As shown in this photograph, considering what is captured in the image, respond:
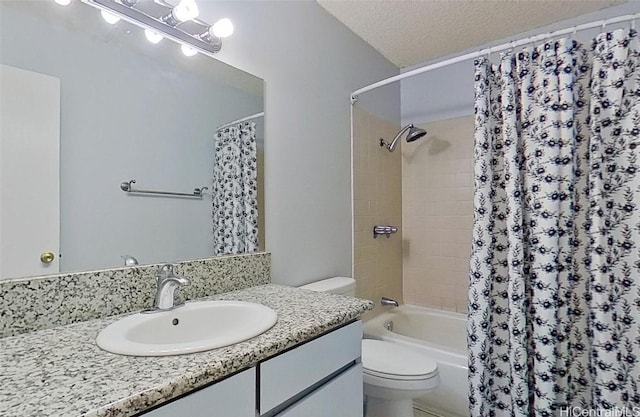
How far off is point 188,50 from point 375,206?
1.60m

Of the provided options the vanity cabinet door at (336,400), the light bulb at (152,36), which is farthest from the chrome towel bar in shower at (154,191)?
the vanity cabinet door at (336,400)

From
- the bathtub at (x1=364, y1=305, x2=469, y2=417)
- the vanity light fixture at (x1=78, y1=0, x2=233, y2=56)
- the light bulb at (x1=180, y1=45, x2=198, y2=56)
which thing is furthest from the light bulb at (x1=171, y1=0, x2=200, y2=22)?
the bathtub at (x1=364, y1=305, x2=469, y2=417)

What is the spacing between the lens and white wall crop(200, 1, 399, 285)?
1578 millimetres

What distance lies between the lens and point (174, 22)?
1.22 meters

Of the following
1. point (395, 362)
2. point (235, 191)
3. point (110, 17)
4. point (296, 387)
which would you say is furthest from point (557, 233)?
point (110, 17)

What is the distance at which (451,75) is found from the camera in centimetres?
261

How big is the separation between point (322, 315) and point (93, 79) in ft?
3.34

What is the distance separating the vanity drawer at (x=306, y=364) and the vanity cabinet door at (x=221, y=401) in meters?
0.04

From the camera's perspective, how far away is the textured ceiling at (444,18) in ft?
6.43

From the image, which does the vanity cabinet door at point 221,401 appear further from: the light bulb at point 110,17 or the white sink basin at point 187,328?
the light bulb at point 110,17

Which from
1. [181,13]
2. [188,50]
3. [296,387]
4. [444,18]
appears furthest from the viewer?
[444,18]

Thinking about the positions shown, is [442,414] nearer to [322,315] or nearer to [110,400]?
[322,315]

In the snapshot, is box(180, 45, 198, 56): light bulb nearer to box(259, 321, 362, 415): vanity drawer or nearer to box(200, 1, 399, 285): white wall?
box(200, 1, 399, 285): white wall

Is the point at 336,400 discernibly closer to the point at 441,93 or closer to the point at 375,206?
the point at 375,206
